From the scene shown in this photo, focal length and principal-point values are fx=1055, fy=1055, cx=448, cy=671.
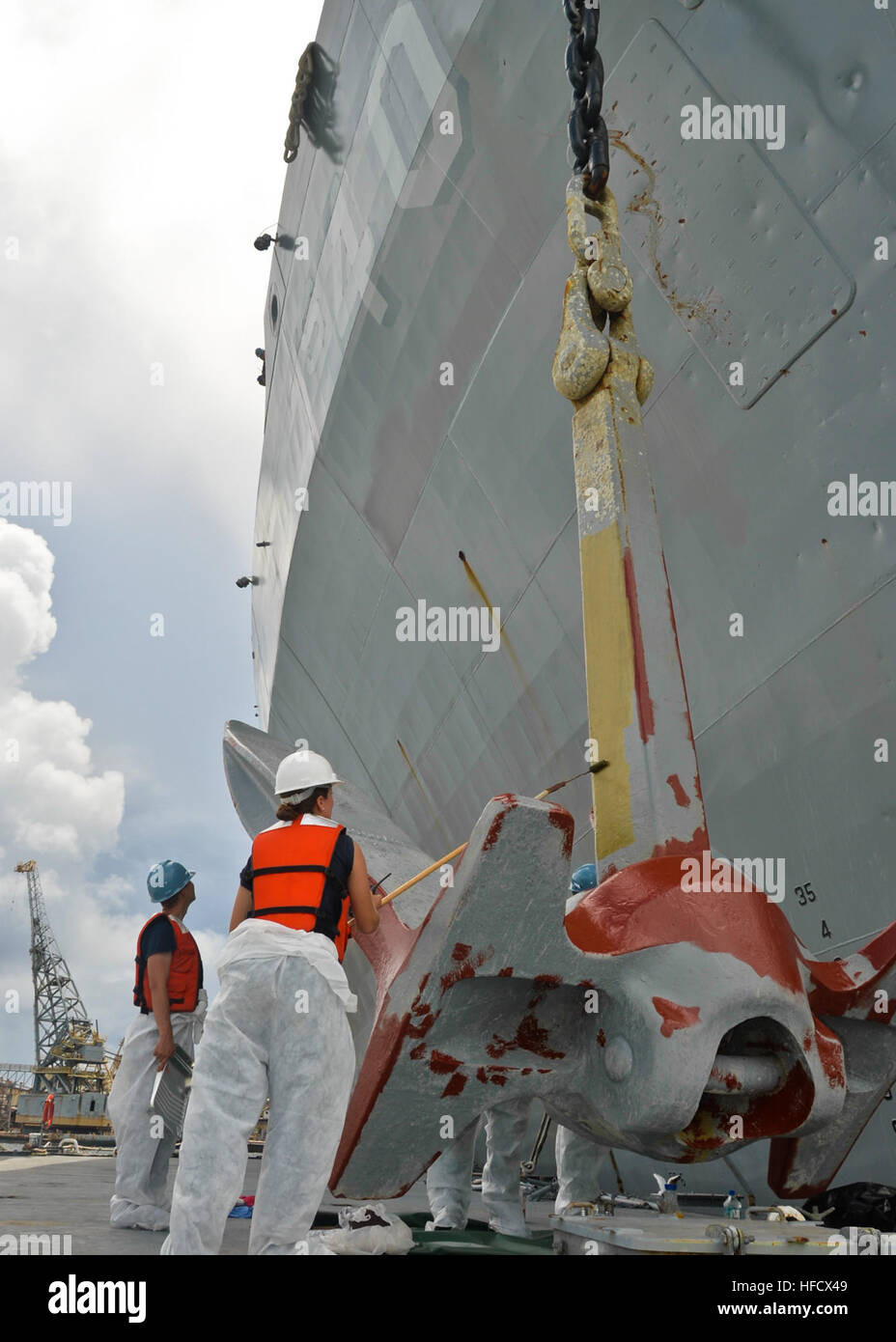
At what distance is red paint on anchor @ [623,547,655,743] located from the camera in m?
2.56

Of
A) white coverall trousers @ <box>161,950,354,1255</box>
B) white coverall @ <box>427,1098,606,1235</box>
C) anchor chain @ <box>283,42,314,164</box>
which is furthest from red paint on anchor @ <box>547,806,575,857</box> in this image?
anchor chain @ <box>283,42,314,164</box>

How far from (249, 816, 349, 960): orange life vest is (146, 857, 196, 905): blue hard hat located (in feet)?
5.81

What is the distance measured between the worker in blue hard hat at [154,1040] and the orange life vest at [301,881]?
5.36 ft

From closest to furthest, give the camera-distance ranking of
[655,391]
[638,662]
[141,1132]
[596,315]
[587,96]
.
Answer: [638,662] < [587,96] < [596,315] < [141,1132] < [655,391]

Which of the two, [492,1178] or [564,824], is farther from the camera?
[492,1178]

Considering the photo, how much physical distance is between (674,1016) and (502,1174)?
2450 millimetres

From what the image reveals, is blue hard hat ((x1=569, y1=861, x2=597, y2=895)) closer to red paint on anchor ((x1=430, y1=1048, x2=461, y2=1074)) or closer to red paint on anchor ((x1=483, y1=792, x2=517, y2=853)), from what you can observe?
red paint on anchor ((x1=430, y1=1048, x2=461, y2=1074))

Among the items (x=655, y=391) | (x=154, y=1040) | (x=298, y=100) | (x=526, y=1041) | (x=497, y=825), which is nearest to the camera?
(x=497, y=825)

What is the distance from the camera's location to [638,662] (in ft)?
8.52

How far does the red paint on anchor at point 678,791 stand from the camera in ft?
8.27

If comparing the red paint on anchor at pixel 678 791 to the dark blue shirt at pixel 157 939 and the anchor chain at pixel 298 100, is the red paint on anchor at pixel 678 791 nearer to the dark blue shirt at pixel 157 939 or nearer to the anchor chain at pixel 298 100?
the dark blue shirt at pixel 157 939

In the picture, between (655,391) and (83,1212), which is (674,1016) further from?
(83,1212)

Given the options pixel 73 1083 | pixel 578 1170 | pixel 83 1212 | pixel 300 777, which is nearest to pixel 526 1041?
pixel 300 777
